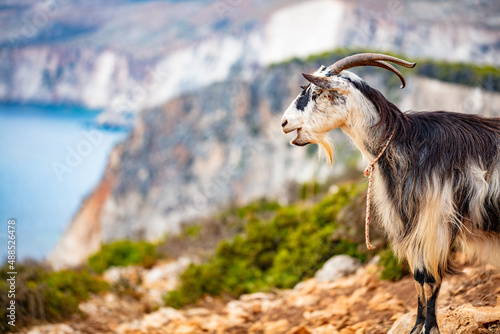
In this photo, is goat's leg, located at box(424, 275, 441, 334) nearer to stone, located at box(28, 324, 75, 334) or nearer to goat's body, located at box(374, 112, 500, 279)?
goat's body, located at box(374, 112, 500, 279)

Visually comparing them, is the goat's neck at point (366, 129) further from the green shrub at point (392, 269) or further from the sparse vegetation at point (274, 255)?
the sparse vegetation at point (274, 255)

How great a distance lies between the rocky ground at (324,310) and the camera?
3550 millimetres

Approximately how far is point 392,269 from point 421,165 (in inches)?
88.8

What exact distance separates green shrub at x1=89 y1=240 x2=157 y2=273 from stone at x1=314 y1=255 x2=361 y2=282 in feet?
17.9

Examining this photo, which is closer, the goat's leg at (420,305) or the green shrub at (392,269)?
the goat's leg at (420,305)

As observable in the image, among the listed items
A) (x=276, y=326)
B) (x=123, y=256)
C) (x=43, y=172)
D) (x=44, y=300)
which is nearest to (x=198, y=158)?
(x=43, y=172)

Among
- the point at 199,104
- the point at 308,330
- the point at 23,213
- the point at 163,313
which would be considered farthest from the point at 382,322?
the point at 199,104

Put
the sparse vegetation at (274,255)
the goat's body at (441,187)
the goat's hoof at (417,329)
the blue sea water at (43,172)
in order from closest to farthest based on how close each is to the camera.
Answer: the goat's body at (441,187), the goat's hoof at (417,329), the sparse vegetation at (274,255), the blue sea water at (43,172)

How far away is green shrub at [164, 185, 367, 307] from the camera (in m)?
6.10

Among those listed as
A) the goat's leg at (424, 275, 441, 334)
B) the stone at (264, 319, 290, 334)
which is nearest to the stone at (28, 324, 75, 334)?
the stone at (264, 319, 290, 334)

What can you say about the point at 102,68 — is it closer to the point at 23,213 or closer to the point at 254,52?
the point at 254,52

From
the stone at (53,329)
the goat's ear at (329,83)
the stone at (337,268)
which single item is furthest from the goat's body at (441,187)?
the stone at (53,329)

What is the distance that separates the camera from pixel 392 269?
4859 millimetres

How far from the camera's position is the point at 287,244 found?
691 cm
